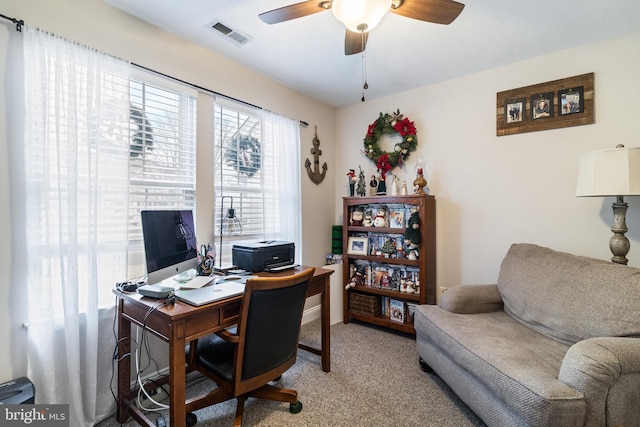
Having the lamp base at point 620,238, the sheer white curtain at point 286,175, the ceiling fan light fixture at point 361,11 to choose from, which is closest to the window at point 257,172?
the sheer white curtain at point 286,175

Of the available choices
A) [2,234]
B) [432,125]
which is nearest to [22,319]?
[2,234]

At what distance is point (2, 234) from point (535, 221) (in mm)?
3598

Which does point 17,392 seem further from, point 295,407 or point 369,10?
point 369,10

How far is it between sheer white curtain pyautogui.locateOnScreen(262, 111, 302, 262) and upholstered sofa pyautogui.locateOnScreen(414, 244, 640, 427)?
1468 millimetres

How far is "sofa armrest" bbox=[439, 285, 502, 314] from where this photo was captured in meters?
2.14

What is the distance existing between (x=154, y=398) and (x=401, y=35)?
304 cm

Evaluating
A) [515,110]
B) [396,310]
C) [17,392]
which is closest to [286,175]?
[396,310]

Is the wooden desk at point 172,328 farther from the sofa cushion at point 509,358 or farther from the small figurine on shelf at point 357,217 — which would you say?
the small figurine on shelf at point 357,217

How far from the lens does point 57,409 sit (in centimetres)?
148

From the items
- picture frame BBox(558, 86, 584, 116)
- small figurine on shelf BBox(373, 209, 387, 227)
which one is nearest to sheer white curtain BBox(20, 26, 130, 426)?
small figurine on shelf BBox(373, 209, 387, 227)

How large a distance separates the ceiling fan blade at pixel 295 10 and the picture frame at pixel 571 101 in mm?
2117

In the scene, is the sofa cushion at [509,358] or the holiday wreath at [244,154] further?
the holiday wreath at [244,154]

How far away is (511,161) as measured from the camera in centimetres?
256
